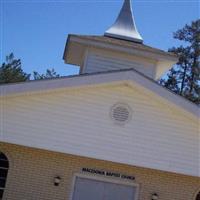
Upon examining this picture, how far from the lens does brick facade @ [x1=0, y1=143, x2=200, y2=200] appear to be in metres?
14.7

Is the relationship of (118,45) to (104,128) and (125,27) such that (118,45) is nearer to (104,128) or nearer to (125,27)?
(125,27)

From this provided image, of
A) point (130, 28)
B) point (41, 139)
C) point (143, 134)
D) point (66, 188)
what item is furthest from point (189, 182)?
point (130, 28)

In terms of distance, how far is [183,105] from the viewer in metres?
14.7

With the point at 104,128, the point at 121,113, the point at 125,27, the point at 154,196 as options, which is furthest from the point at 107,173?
A: the point at 125,27

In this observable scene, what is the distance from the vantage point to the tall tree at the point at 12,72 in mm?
49188

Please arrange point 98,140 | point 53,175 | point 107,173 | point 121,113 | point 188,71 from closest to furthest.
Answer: point 98,140 < point 121,113 < point 53,175 < point 107,173 < point 188,71

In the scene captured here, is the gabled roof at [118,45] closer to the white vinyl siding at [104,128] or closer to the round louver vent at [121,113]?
the white vinyl siding at [104,128]

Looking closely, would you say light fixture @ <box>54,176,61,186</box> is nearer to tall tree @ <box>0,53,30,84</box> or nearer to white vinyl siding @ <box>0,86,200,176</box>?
white vinyl siding @ <box>0,86,200,176</box>

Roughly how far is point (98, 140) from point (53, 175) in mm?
1740

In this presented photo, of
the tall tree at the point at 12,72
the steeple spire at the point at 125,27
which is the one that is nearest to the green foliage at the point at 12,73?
the tall tree at the point at 12,72

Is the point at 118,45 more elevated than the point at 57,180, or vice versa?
the point at 118,45

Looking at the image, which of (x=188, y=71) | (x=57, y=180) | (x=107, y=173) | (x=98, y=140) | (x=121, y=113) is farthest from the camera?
(x=188, y=71)

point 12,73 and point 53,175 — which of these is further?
point 12,73

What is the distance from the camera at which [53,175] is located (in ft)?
48.7
